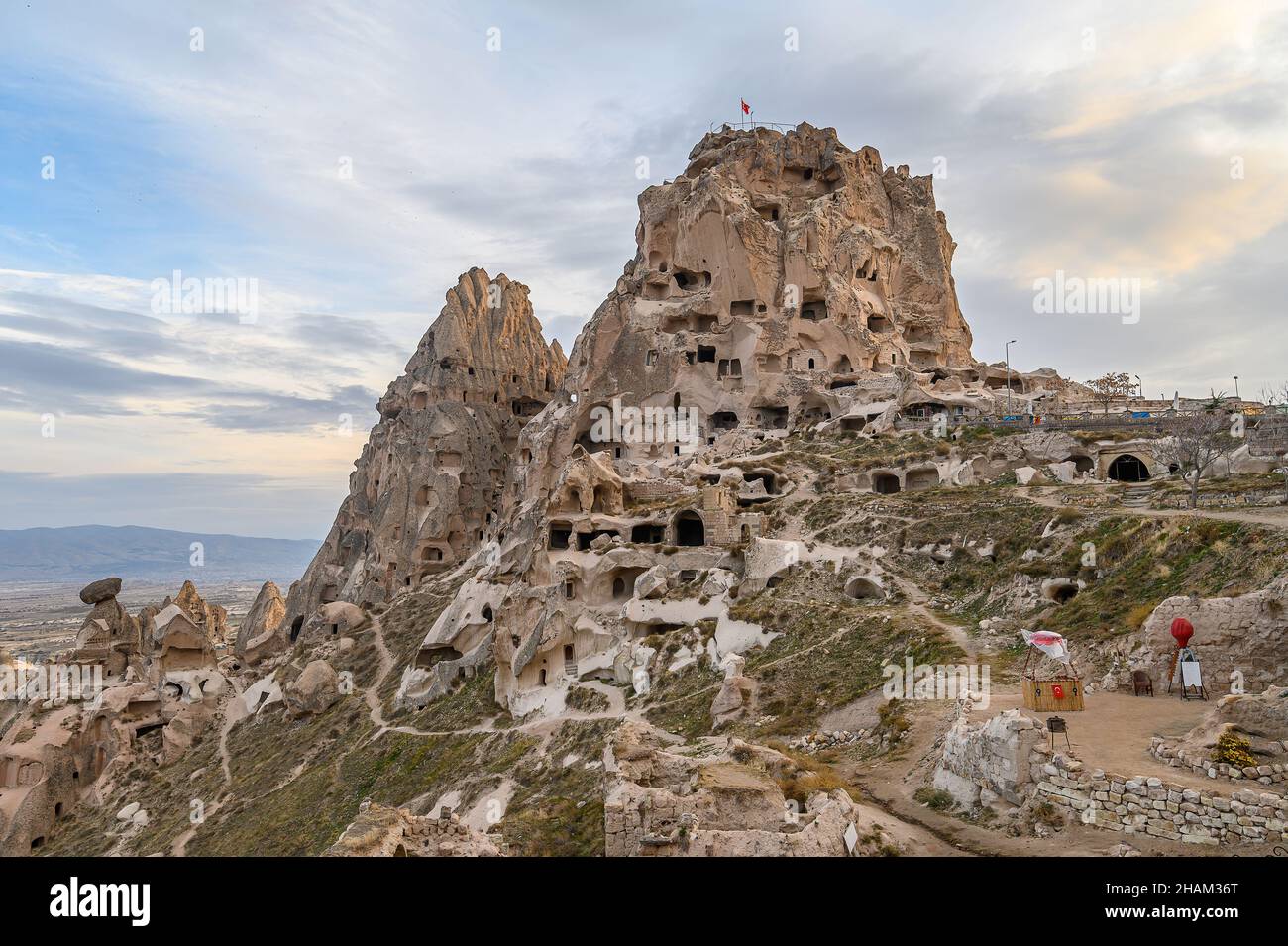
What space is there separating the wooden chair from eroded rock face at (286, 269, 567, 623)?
66093 millimetres

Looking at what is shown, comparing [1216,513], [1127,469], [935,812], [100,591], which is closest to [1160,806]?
[935,812]

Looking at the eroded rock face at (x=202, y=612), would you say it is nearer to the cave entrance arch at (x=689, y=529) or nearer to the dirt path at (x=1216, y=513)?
the cave entrance arch at (x=689, y=529)

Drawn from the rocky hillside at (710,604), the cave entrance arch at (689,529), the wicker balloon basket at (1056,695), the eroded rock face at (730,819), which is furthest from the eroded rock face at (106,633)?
the wicker balloon basket at (1056,695)

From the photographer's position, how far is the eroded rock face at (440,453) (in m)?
80.9

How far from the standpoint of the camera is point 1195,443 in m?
34.9

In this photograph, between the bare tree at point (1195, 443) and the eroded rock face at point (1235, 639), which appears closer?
the eroded rock face at point (1235, 639)

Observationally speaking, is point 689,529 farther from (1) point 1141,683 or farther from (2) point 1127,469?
(1) point 1141,683

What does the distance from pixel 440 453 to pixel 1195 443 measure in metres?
64.5

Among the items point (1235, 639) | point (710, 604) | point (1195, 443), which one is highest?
point (1195, 443)

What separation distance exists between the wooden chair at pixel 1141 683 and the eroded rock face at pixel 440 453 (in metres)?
66.1

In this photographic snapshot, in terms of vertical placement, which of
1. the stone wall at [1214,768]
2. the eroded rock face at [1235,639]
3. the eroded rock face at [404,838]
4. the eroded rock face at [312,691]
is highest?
the eroded rock face at [1235,639]
